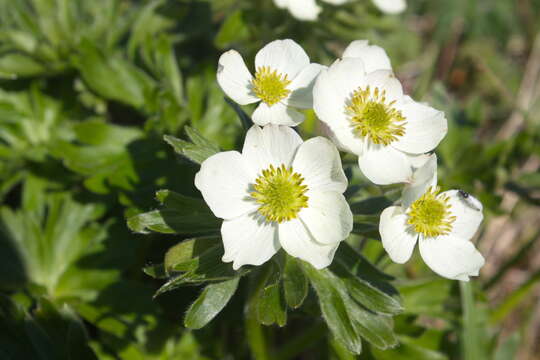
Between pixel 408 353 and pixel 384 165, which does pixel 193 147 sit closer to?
pixel 384 165

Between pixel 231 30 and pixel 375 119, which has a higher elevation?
pixel 375 119

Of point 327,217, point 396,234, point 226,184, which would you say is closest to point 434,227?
point 396,234

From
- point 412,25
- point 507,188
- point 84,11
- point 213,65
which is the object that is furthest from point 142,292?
point 412,25

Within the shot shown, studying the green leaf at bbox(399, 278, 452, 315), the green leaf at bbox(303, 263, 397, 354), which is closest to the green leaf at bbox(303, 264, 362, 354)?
the green leaf at bbox(303, 263, 397, 354)

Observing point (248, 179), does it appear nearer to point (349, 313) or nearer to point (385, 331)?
point (349, 313)

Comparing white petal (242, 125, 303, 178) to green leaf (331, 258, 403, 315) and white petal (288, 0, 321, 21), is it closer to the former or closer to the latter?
green leaf (331, 258, 403, 315)

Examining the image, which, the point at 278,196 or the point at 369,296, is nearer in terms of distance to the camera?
the point at 278,196

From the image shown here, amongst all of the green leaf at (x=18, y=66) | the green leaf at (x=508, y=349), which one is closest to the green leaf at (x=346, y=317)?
the green leaf at (x=508, y=349)

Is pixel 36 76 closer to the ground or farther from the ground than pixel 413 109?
closer to the ground
